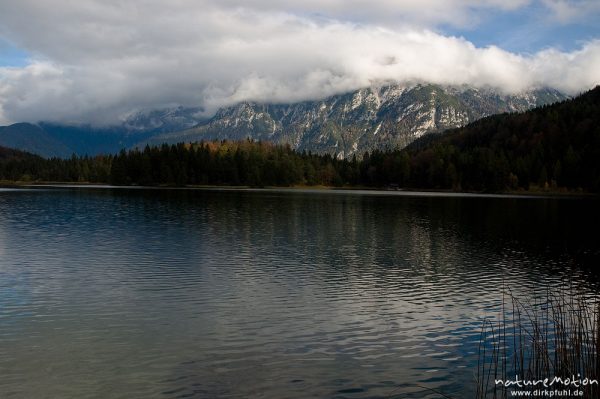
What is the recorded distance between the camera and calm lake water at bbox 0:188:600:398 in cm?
2345

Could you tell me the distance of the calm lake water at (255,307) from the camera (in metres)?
23.5

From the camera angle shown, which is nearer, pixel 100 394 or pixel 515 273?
pixel 100 394

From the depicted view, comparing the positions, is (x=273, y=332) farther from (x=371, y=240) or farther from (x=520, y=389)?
(x=371, y=240)

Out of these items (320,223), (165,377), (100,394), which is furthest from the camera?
(320,223)

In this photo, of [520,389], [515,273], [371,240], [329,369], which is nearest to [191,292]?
[329,369]

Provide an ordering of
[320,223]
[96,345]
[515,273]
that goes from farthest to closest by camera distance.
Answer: [320,223]
[515,273]
[96,345]

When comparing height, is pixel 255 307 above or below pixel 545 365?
below

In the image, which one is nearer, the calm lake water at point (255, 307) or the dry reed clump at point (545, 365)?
the dry reed clump at point (545, 365)

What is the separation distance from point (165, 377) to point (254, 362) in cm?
448

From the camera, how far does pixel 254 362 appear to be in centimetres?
2548

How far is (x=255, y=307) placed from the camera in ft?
119

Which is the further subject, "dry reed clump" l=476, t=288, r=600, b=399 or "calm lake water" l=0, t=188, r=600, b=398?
"calm lake water" l=0, t=188, r=600, b=398

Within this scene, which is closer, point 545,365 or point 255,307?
point 545,365

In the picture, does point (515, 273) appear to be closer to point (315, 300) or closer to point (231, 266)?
point (315, 300)
